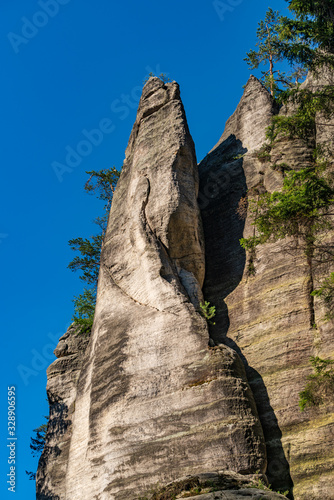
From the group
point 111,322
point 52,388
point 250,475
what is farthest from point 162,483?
point 52,388

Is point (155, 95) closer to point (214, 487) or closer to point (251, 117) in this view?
point (251, 117)

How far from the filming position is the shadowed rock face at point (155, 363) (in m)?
13.8

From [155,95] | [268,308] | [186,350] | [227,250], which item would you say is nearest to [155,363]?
[186,350]

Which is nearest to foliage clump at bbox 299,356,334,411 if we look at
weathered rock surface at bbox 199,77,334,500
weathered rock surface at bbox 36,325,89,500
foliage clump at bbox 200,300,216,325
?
weathered rock surface at bbox 199,77,334,500

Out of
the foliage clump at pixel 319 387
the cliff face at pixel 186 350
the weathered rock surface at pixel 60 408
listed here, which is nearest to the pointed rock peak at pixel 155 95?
the cliff face at pixel 186 350

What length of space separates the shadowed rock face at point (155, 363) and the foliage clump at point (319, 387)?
1630mm

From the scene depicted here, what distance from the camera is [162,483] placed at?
1362cm

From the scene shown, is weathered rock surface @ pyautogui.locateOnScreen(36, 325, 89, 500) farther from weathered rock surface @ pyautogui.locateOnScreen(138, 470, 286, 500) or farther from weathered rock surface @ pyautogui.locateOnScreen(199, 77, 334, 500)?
weathered rock surface @ pyautogui.locateOnScreen(138, 470, 286, 500)

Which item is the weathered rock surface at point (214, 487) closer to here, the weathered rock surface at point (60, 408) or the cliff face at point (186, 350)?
the cliff face at point (186, 350)

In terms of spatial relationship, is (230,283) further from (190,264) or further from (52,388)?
(52,388)

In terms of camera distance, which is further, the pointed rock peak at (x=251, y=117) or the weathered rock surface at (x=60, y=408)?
the pointed rock peak at (x=251, y=117)

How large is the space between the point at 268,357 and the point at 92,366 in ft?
18.0

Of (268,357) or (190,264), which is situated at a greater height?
(190,264)

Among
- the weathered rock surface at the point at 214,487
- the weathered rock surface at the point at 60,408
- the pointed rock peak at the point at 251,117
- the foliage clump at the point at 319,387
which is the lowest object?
the weathered rock surface at the point at 214,487
